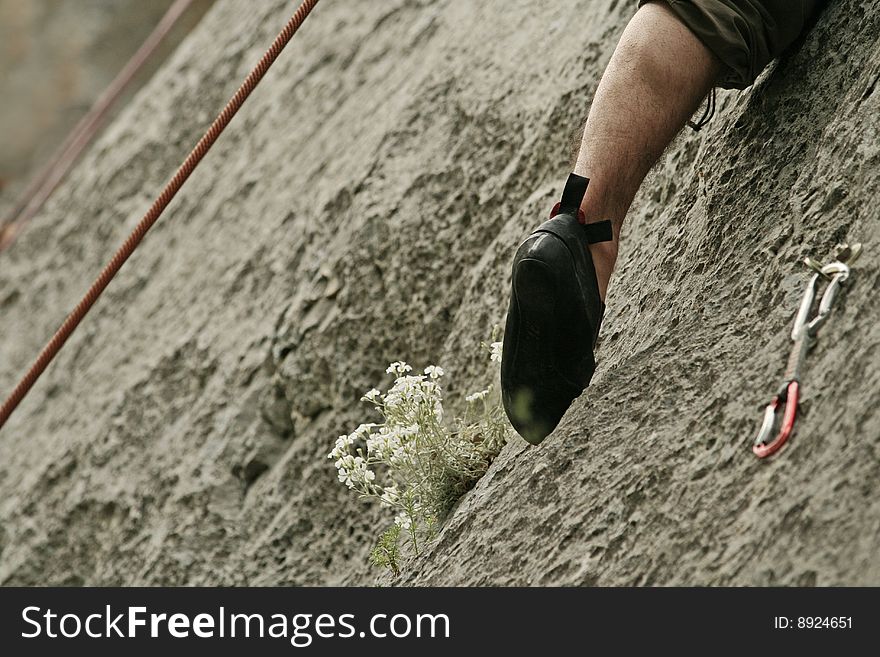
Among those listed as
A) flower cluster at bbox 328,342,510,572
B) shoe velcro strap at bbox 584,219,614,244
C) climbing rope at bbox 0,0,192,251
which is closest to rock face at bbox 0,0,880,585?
flower cluster at bbox 328,342,510,572

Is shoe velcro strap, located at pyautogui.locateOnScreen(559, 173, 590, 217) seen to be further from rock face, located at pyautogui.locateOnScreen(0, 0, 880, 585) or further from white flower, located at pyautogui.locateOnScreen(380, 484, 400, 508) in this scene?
white flower, located at pyautogui.locateOnScreen(380, 484, 400, 508)

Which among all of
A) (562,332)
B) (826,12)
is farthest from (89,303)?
(826,12)

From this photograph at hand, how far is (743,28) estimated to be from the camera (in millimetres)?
2119

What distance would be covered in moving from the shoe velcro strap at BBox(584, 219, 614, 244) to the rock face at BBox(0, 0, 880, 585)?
0.78ft

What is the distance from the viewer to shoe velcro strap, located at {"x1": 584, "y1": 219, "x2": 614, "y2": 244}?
205 centimetres

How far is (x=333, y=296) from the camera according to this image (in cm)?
360

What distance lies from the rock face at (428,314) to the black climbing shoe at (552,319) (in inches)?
3.6

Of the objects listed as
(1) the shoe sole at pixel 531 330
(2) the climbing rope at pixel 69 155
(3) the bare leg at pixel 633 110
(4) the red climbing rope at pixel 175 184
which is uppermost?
(2) the climbing rope at pixel 69 155

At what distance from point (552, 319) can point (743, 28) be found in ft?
2.32

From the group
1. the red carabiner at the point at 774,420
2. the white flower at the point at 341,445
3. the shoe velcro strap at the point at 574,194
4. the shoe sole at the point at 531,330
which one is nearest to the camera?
the red carabiner at the point at 774,420

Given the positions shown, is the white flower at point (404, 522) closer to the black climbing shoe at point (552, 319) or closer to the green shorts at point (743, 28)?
the black climbing shoe at point (552, 319)

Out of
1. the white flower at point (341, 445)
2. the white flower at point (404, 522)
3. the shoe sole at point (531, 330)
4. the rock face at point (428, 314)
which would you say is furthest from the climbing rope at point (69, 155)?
the shoe sole at point (531, 330)

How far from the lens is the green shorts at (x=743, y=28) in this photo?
→ 207 cm
